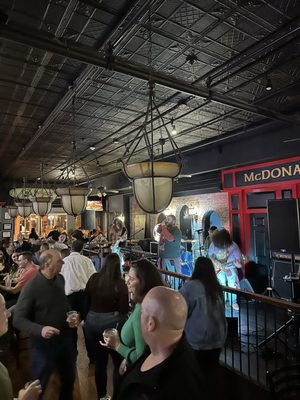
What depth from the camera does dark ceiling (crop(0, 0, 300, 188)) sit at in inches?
92.7

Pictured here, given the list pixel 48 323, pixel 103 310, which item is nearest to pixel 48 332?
pixel 48 323

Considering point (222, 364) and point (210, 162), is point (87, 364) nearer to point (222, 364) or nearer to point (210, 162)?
point (222, 364)

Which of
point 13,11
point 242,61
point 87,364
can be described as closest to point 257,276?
point 87,364

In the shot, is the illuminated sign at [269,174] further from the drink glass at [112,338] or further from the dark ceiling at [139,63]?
the drink glass at [112,338]

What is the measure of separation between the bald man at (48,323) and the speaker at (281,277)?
16.0 ft

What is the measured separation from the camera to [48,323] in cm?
232

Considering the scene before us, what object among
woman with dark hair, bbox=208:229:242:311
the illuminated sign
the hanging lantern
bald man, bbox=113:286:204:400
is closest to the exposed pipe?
the hanging lantern

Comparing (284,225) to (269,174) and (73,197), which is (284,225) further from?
(73,197)

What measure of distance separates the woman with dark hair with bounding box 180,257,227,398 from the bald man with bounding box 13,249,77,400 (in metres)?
1.08

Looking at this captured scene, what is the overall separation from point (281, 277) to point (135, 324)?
510 cm

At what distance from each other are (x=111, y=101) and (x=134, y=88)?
0.58 meters

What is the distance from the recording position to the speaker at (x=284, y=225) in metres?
4.65

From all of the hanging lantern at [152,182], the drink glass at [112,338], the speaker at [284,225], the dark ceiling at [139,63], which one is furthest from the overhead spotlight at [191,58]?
the speaker at [284,225]

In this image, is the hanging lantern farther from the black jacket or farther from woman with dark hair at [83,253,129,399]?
woman with dark hair at [83,253,129,399]
